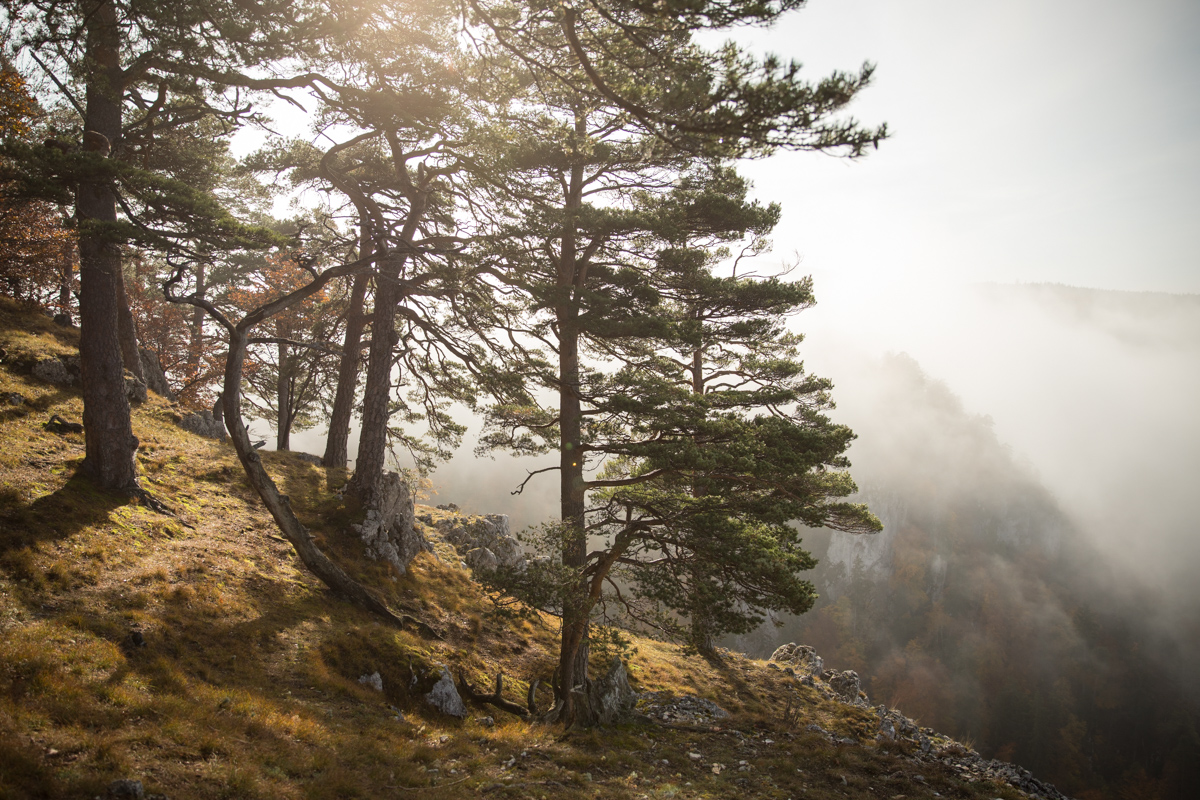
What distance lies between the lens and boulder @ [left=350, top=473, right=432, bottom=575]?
12.3 metres

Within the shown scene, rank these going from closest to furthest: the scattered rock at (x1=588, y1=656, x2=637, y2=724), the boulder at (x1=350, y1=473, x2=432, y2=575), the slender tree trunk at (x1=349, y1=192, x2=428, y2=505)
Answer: the scattered rock at (x1=588, y1=656, x2=637, y2=724), the boulder at (x1=350, y1=473, x2=432, y2=575), the slender tree trunk at (x1=349, y1=192, x2=428, y2=505)

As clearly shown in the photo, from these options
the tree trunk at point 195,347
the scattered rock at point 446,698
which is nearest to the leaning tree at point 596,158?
the scattered rock at point 446,698

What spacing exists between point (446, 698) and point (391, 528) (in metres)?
5.41

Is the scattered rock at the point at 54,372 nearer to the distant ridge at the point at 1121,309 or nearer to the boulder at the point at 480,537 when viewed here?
the boulder at the point at 480,537

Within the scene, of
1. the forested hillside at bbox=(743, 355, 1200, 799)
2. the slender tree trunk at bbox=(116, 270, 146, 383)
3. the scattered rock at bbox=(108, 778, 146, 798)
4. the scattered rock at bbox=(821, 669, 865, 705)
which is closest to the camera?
the scattered rock at bbox=(108, 778, 146, 798)

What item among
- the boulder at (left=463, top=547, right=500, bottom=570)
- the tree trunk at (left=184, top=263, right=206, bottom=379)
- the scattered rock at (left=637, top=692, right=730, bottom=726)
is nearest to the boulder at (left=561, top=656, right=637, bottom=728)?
the scattered rock at (left=637, top=692, right=730, bottom=726)

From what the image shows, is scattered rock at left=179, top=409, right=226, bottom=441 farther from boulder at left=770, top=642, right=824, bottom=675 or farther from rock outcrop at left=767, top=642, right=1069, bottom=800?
boulder at left=770, top=642, right=824, bottom=675

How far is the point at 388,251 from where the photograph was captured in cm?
1101

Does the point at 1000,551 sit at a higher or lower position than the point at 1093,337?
lower

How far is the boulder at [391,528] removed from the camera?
40.3ft

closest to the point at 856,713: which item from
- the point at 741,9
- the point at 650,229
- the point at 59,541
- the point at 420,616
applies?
the point at 420,616

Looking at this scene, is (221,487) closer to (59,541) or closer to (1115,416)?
(59,541)

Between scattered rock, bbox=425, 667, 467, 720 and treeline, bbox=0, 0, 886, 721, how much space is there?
6.29 feet

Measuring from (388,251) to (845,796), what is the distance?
13.3 metres
